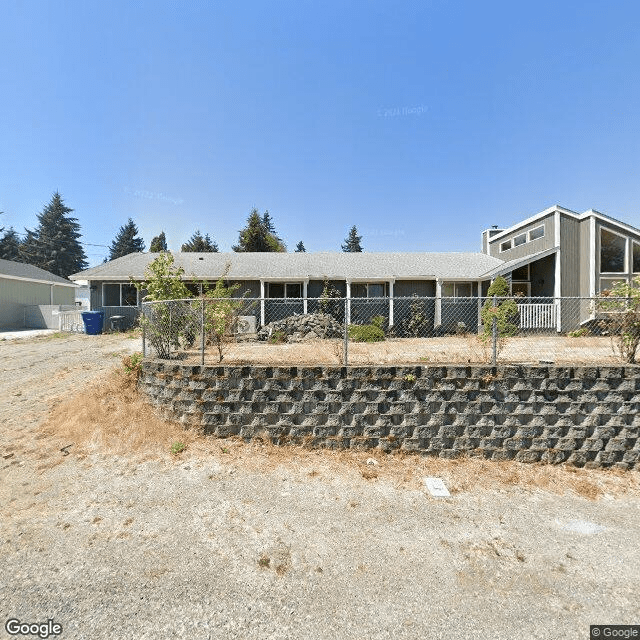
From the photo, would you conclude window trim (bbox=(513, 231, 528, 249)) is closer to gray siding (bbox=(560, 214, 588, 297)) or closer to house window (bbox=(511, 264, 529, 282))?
house window (bbox=(511, 264, 529, 282))

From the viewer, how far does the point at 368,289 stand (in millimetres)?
15625

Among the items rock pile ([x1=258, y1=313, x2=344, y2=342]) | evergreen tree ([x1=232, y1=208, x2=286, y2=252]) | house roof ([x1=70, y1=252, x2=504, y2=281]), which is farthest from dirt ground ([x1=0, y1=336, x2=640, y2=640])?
evergreen tree ([x1=232, y1=208, x2=286, y2=252])

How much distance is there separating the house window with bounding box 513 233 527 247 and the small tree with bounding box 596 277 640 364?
11.9 metres

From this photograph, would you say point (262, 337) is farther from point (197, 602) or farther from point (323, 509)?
point (197, 602)

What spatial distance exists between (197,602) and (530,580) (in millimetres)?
2699

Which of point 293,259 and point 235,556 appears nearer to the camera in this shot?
point 235,556

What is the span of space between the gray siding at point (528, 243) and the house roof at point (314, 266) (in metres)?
0.52

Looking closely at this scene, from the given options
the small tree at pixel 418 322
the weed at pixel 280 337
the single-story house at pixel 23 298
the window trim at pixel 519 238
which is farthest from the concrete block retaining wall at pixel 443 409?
the single-story house at pixel 23 298

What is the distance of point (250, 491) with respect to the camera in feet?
12.2

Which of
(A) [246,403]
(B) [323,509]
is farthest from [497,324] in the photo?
(A) [246,403]

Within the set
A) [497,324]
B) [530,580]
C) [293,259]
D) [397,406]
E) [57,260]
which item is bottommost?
[530,580]

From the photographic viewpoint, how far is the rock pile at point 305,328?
11.6 metres

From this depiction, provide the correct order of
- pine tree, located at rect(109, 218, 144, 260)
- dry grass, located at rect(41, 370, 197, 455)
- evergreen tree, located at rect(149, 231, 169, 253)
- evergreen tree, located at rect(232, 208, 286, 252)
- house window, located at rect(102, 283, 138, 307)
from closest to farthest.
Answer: dry grass, located at rect(41, 370, 197, 455), house window, located at rect(102, 283, 138, 307), evergreen tree, located at rect(232, 208, 286, 252), evergreen tree, located at rect(149, 231, 169, 253), pine tree, located at rect(109, 218, 144, 260)

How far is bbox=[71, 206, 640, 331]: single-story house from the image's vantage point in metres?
13.0
